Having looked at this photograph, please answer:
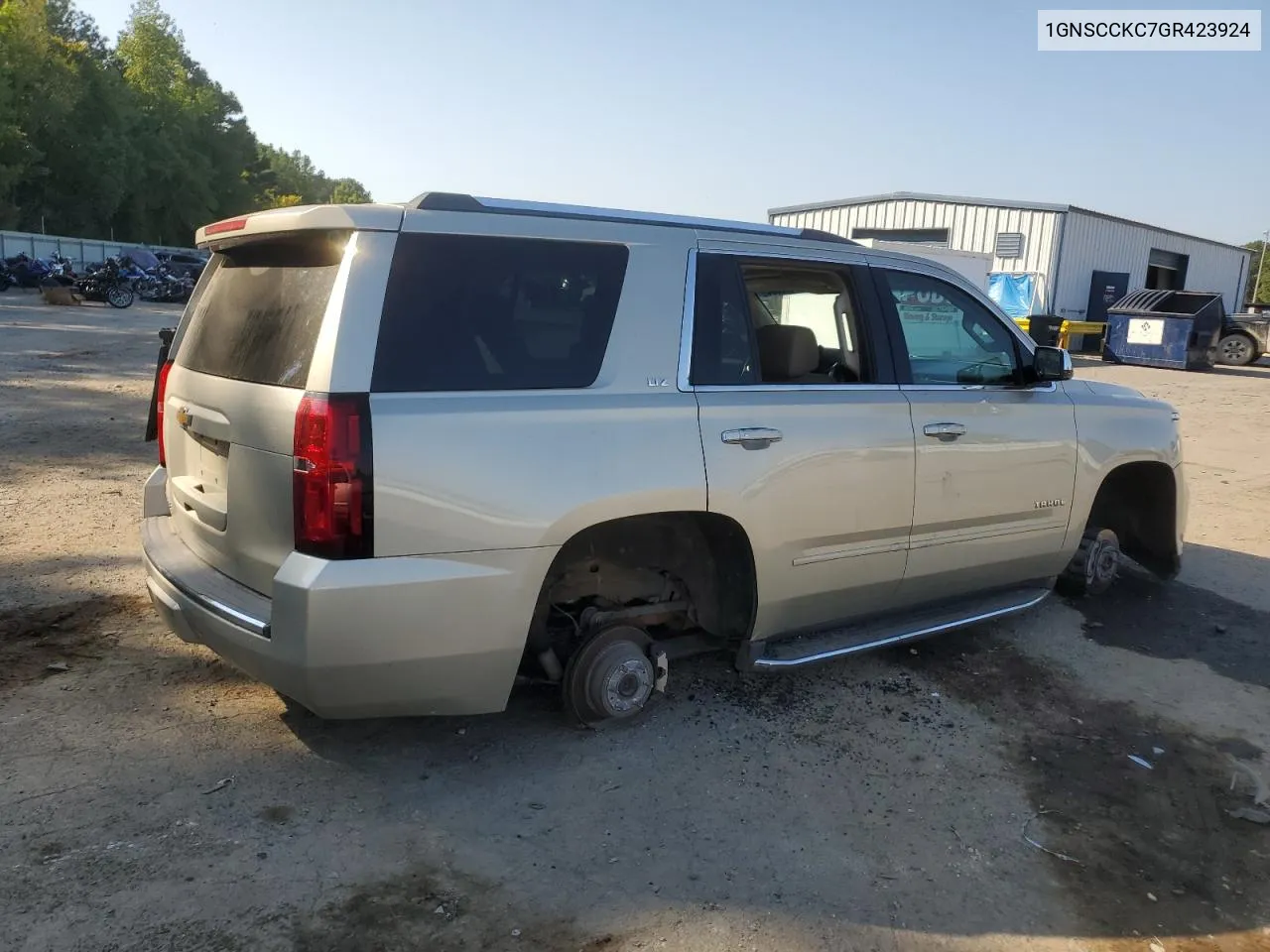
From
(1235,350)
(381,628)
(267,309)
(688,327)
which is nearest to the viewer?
(381,628)

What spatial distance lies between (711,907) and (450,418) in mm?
1637

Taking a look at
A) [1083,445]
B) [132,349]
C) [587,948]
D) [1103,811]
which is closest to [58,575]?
[587,948]

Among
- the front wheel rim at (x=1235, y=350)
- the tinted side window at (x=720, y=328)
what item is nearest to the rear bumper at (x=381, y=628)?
the tinted side window at (x=720, y=328)

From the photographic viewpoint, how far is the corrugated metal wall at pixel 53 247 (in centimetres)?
3853

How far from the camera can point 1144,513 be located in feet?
18.6

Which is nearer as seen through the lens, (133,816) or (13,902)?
Answer: (13,902)

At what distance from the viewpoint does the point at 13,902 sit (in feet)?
8.50

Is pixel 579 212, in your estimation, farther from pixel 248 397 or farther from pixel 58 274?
pixel 58 274

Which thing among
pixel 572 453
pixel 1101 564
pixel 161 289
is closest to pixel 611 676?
pixel 572 453

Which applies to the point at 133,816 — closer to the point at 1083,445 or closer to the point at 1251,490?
the point at 1083,445

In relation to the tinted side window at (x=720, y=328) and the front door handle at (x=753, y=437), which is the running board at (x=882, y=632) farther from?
the tinted side window at (x=720, y=328)

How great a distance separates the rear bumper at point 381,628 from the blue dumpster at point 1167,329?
24893 millimetres

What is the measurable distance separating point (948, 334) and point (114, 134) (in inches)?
2747

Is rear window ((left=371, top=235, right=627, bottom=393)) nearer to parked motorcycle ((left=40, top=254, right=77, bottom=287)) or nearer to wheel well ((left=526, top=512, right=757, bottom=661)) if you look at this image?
wheel well ((left=526, top=512, right=757, bottom=661))
